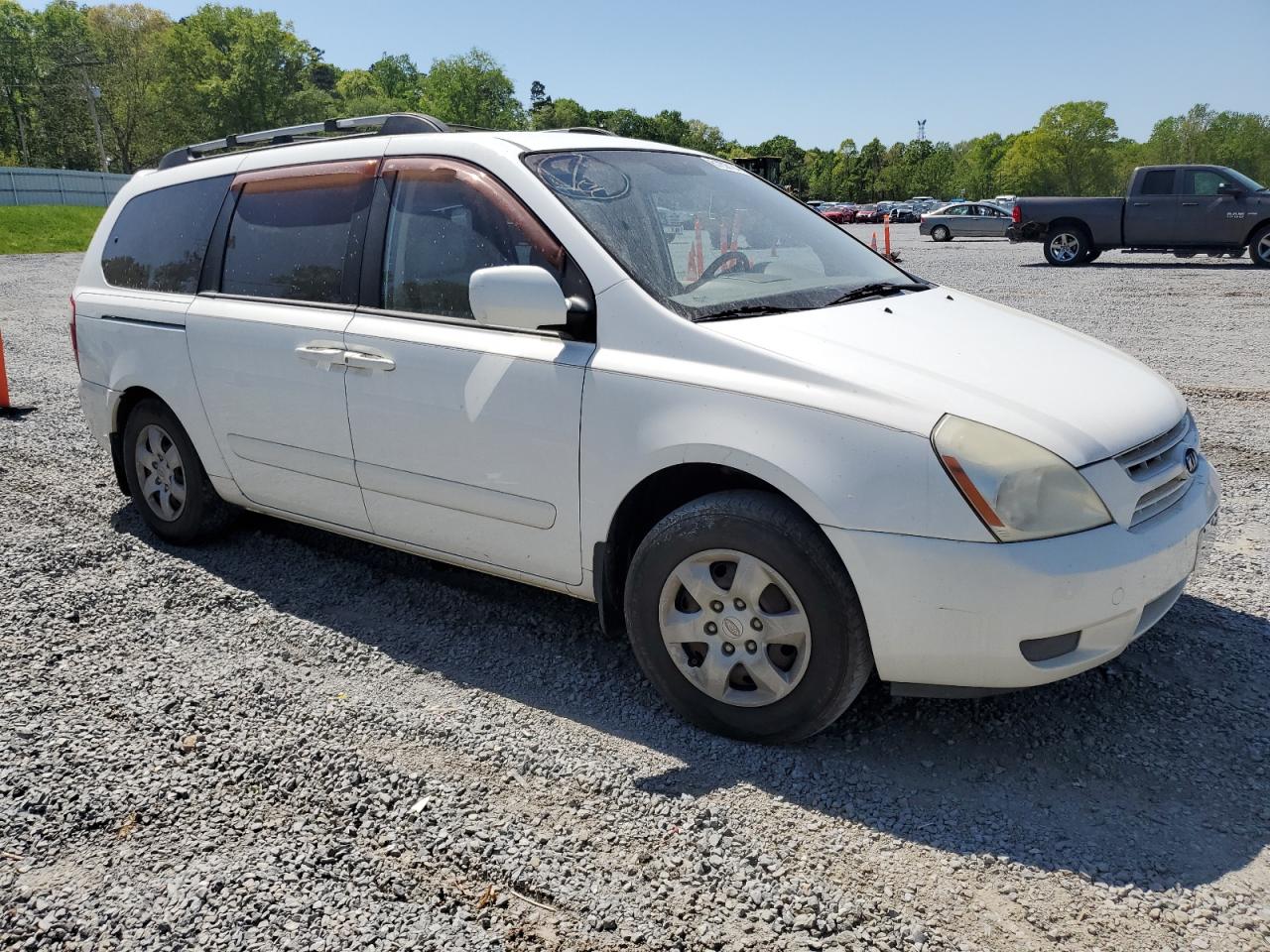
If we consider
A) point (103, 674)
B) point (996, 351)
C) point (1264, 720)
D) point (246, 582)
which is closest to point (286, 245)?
point (246, 582)

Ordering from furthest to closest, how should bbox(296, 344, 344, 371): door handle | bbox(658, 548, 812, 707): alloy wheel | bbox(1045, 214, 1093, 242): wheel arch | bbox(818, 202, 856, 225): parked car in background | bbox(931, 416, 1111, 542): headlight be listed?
bbox(818, 202, 856, 225): parked car in background
bbox(1045, 214, 1093, 242): wheel arch
bbox(296, 344, 344, 371): door handle
bbox(658, 548, 812, 707): alloy wheel
bbox(931, 416, 1111, 542): headlight

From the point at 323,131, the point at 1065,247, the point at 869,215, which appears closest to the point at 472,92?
the point at 869,215

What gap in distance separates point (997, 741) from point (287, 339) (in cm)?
306

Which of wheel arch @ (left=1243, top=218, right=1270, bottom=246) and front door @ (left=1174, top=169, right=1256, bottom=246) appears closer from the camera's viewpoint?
wheel arch @ (left=1243, top=218, right=1270, bottom=246)

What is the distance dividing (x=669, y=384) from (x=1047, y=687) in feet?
5.60

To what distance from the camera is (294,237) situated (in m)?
4.23

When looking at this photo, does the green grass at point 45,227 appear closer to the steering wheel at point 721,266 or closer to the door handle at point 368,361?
the door handle at point 368,361

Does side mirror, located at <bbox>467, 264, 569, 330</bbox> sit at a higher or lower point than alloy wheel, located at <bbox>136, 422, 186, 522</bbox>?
higher

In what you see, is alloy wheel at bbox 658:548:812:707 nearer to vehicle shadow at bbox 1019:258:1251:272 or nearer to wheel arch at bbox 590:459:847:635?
wheel arch at bbox 590:459:847:635

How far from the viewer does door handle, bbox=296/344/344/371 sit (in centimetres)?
A: 389

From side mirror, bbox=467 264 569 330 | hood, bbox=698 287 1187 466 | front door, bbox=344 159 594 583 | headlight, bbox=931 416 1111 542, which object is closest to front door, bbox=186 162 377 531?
front door, bbox=344 159 594 583

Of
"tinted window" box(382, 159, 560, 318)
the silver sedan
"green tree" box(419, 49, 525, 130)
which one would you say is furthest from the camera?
"green tree" box(419, 49, 525, 130)

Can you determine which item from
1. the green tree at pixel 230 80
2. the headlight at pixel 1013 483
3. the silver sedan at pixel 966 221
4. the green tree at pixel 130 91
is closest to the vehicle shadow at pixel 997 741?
the headlight at pixel 1013 483

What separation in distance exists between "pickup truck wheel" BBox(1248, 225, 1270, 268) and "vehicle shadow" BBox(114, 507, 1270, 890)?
59.6 ft
